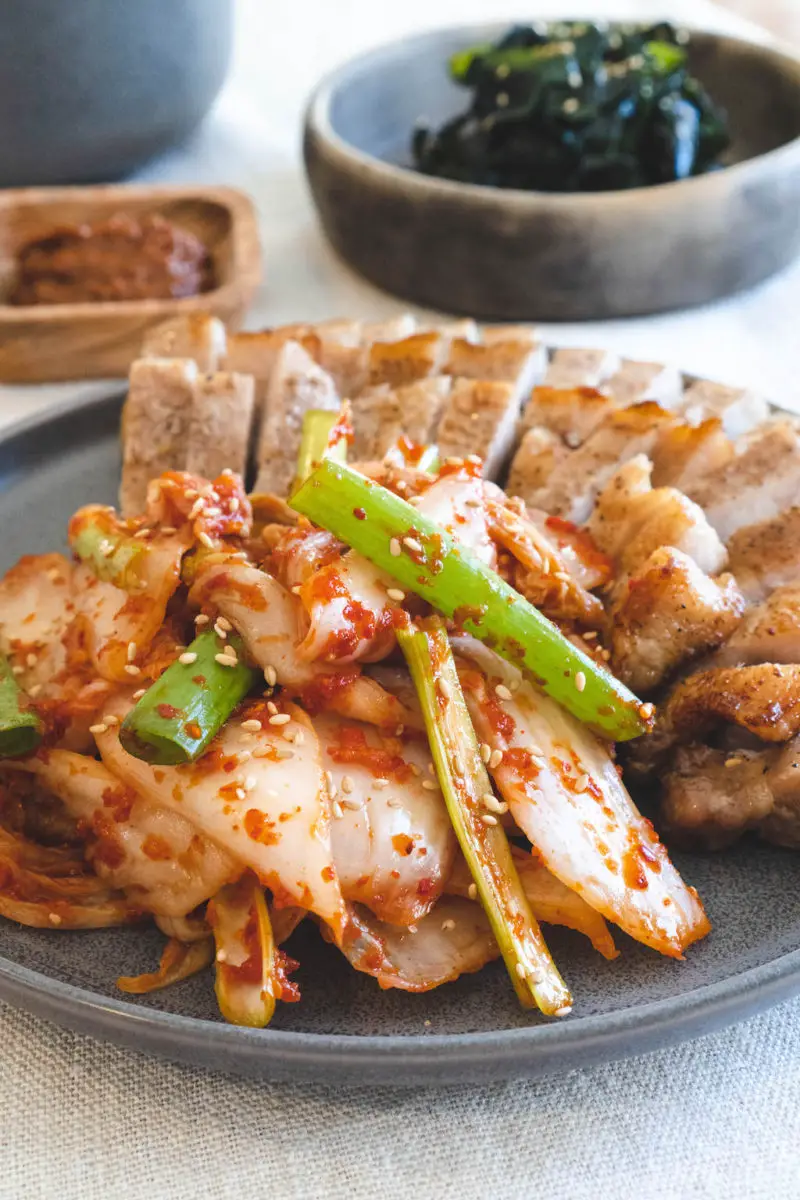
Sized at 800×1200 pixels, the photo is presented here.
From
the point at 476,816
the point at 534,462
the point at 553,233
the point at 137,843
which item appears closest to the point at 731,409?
the point at 534,462

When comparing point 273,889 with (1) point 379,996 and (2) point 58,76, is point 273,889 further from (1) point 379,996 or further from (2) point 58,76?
(2) point 58,76

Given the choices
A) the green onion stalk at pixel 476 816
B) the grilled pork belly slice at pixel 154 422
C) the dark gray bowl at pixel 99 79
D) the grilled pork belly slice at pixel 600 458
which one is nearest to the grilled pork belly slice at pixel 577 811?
the green onion stalk at pixel 476 816

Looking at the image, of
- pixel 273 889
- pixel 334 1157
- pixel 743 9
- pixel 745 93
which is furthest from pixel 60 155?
pixel 743 9

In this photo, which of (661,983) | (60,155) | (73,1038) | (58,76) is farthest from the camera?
(60,155)

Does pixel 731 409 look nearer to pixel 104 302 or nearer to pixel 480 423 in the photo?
pixel 480 423

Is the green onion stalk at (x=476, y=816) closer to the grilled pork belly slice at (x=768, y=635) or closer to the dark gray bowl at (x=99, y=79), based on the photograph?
the grilled pork belly slice at (x=768, y=635)
